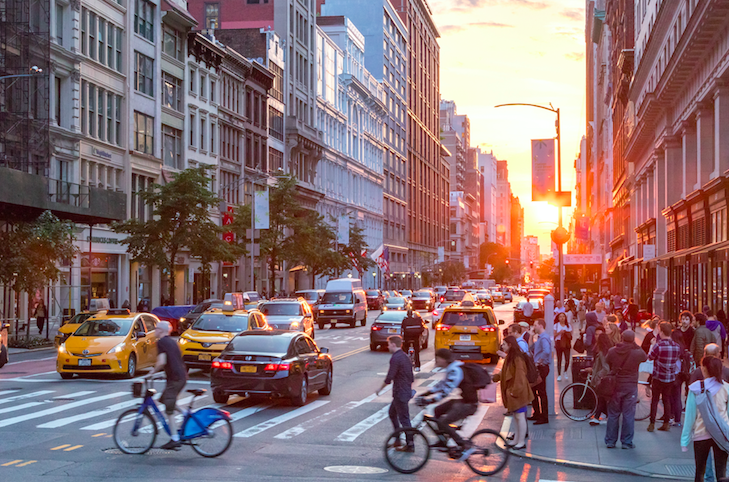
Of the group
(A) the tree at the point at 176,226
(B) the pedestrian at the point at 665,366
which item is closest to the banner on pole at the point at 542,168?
(B) the pedestrian at the point at 665,366

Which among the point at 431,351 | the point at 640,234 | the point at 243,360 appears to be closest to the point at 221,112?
the point at 640,234

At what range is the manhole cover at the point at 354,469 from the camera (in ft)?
39.6

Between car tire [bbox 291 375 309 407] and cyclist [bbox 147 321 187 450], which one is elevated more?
cyclist [bbox 147 321 187 450]

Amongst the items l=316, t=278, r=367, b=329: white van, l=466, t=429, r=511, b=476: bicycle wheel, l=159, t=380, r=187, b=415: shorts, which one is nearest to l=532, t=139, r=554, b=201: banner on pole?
l=466, t=429, r=511, b=476: bicycle wheel

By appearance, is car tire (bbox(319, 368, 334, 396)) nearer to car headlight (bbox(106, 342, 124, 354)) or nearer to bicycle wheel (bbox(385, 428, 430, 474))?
car headlight (bbox(106, 342, 124, 354))

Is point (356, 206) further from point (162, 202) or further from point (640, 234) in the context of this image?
point (162, 202)

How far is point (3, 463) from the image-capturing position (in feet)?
40.1

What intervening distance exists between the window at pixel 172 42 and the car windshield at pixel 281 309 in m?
29.0

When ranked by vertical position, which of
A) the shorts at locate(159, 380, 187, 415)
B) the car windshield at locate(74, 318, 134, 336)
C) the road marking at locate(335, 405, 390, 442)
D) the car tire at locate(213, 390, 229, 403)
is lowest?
the road marking at locate(335, 405, 390, 442)

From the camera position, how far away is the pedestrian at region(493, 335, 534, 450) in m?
13.4

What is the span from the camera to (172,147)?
60031mm

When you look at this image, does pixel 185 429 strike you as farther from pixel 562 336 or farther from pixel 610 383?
pixel 562 336

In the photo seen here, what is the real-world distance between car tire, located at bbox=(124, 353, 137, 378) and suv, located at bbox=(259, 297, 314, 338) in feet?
29.1

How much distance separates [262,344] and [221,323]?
22.6ft
